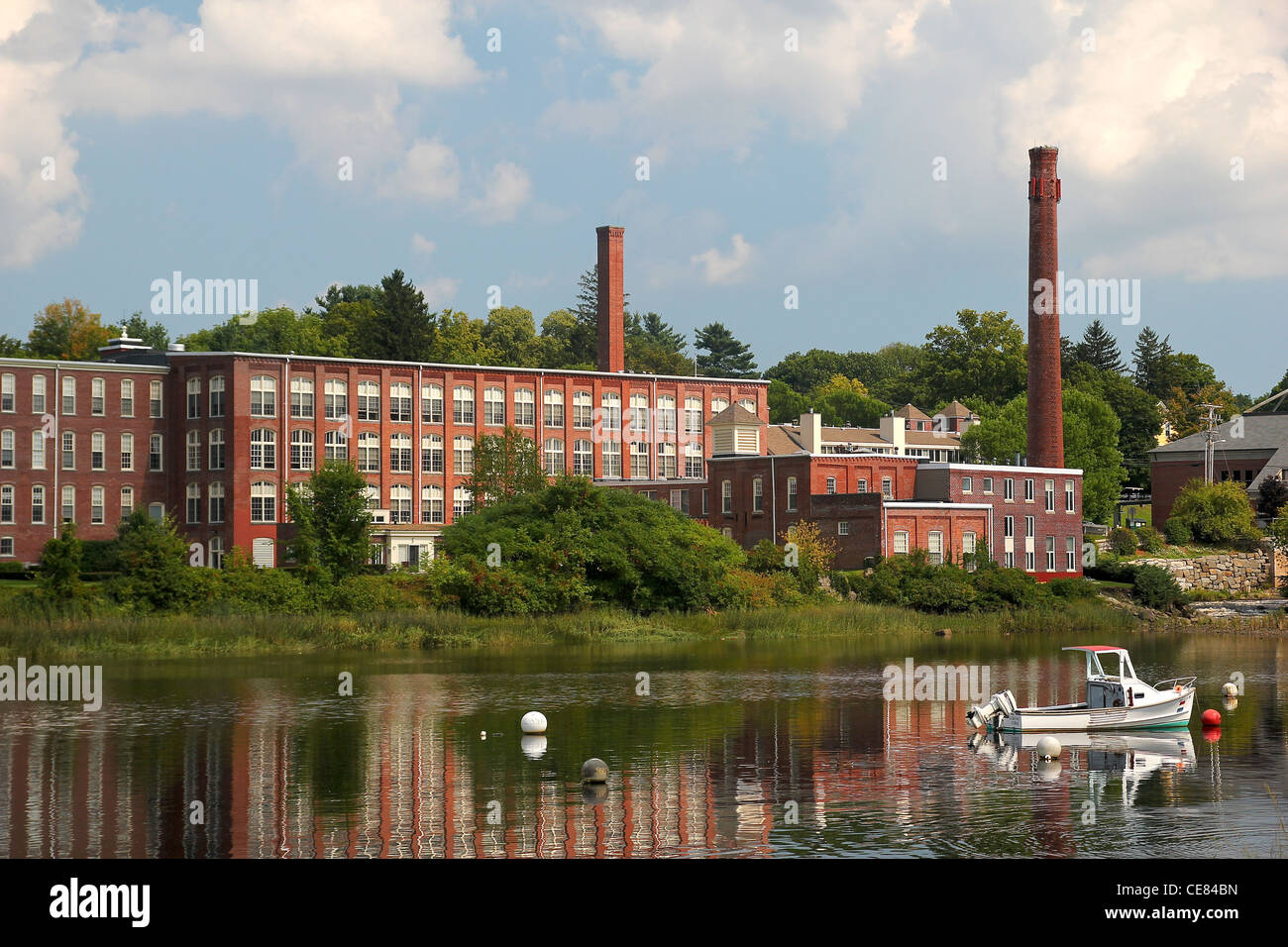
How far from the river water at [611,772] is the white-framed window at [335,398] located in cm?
6102

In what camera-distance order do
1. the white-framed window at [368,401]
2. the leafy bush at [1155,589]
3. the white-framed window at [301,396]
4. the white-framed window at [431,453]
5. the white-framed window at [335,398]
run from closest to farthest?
the leafy bush at [1155,589] → the white-framed window at [301,396] → the white-framed window at [335,398] → the white-framed window at [368,401] → the white-framed window at [431,453]

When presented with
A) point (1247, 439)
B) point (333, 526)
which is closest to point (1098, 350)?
point (1247, 439)

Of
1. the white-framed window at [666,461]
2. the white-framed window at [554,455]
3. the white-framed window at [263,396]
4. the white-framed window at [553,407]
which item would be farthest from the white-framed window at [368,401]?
the white-framed window at [666,461]

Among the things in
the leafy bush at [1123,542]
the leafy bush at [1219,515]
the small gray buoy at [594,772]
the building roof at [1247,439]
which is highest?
the building roof at [1247,439]

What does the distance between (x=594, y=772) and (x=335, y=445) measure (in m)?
85.8

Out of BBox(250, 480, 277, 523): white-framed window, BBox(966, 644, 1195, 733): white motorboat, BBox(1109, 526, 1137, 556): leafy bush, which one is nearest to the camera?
BBox(966, 644, 1195, 733): white motorboat

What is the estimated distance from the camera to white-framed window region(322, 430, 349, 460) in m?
114

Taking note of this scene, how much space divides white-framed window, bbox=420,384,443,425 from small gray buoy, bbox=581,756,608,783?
89.9 m

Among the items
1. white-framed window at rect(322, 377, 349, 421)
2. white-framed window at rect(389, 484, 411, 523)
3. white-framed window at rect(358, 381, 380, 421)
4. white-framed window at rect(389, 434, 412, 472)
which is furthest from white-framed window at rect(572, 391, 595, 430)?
white-framed window at rect(322, 377, 349, 421)

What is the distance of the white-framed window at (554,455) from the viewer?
125 meters

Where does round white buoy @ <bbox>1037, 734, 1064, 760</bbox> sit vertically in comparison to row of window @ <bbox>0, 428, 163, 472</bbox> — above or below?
below

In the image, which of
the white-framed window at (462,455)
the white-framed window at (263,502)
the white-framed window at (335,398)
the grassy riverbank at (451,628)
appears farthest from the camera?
the white-framed window at (462,455)

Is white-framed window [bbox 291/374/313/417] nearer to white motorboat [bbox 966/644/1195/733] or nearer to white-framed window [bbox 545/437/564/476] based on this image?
white-framed window [bbox 545/437/564/476]

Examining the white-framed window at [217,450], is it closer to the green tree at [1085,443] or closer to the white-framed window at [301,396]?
the white-framed window at [301,396]
